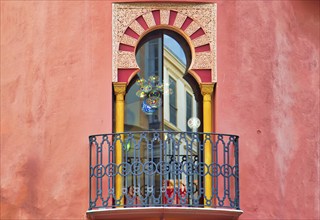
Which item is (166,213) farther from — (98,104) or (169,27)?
(169,27)

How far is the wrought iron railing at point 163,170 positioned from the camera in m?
18.3

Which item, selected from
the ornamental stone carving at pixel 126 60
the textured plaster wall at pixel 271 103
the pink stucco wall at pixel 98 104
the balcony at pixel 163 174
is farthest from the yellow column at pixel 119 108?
the textured plaster wall at pixel 271 103

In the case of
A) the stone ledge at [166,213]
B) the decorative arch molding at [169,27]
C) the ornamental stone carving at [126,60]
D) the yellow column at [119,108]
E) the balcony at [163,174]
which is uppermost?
the decorative arch molding at [169,27]

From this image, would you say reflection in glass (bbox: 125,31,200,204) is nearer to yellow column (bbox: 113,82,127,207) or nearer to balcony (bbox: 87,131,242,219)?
yellow column (bbox: 113,82,127,207)

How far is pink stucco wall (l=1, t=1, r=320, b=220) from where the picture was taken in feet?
61.1

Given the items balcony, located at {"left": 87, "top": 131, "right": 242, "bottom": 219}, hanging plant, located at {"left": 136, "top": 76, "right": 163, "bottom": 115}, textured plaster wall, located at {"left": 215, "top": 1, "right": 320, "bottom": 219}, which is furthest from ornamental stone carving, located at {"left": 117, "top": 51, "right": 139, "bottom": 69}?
textured plaster wall, located at {"left": 215, "top": 1, "right": 320, "bottom": 219}

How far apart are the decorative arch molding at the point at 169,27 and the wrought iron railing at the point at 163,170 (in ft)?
3.27

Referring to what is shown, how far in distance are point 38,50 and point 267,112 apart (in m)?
3.34

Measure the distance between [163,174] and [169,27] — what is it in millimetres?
2222

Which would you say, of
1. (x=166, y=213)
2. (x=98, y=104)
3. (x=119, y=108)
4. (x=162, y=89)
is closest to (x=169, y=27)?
(x=162, y=89)

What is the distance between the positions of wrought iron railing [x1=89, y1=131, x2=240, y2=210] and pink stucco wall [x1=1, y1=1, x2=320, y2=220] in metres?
0.21

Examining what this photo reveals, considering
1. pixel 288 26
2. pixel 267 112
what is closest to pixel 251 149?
pixel 267 112

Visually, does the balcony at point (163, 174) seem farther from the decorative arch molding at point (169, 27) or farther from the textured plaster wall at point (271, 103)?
the decorative arch molding at point (169, 27)

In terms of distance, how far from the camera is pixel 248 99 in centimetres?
1889
